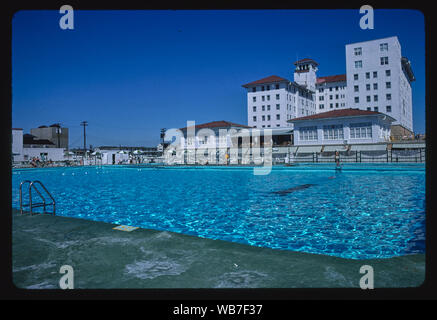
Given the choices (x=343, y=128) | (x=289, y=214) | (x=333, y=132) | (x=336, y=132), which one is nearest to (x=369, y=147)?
(x=343, y=128)

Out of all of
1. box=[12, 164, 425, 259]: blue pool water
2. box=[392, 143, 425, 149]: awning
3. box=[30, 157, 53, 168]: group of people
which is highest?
box=[392, 143, 425, 149]: awning

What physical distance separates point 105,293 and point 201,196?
9.21 m

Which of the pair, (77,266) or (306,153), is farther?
(306,153)

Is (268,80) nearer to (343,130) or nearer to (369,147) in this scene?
(343,130)

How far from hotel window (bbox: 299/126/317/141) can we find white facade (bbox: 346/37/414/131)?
23.1 metres

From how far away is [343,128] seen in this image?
30.2 metres

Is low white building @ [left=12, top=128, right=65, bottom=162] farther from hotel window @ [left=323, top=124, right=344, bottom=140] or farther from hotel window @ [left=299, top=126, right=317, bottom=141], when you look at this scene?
hotel window @ [left=323, top=124, right=344, bottom=140]

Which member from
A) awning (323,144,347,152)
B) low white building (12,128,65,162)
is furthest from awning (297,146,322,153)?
low white building (12,128,65,162)

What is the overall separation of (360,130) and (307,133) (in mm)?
5446

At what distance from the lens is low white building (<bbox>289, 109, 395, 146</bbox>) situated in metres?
28.8

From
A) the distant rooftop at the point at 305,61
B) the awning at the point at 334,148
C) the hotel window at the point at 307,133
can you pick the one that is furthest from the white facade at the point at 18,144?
the distant rooftop at the point at 305,61
